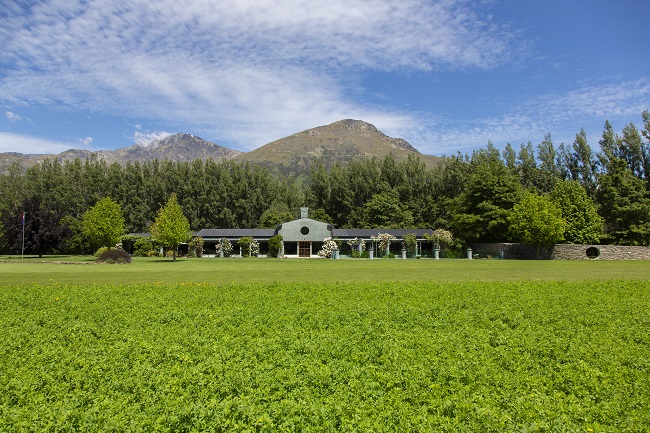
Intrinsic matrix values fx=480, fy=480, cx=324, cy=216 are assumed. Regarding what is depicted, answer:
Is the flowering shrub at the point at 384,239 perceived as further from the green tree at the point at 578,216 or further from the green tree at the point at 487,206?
the green tree at the point at 578,216

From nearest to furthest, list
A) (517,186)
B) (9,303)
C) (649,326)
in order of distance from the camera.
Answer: (649,326), (9,303), (517,186)

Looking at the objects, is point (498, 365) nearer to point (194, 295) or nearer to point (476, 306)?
point (476, 306)

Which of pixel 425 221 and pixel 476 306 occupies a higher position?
pixel 425 221

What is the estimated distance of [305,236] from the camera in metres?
61.3

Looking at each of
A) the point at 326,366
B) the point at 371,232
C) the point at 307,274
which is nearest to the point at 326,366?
the point at 326,366

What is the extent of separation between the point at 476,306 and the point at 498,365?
5.22m

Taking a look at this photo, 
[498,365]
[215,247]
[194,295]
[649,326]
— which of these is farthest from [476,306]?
[215,247]

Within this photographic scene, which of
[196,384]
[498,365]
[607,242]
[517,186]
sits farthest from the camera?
[517,186]

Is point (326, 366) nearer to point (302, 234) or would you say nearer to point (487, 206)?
point (487, 206)

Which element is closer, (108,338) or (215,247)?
(108,338)

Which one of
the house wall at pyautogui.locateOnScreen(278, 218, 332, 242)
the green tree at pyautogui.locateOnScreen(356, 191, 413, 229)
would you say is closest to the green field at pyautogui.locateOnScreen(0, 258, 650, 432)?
the house wall at pyautogui.locateOnScreen(278, 218, 332, 242)

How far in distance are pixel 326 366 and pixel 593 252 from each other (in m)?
49.9

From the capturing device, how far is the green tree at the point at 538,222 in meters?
47.4

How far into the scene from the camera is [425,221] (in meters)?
71.2
